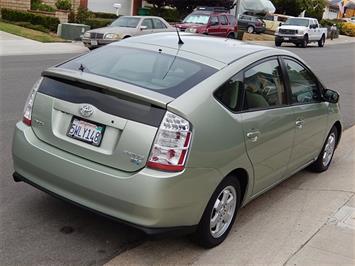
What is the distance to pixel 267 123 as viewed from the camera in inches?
173

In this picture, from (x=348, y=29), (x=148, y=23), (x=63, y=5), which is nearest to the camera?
(x=148, y=23)

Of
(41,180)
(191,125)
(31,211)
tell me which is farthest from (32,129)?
(191,125)

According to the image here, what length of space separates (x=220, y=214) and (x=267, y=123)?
909 millimetres

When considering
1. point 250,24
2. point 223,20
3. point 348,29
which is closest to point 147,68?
point 223,20

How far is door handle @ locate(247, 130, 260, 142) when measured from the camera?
4.12m

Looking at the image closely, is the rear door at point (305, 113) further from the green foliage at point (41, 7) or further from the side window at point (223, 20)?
the green foliage at point (41, 7)

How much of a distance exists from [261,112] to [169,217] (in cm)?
137

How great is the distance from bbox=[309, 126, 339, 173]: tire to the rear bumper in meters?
2.73

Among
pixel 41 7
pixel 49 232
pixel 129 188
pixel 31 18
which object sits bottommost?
pixel 31 18

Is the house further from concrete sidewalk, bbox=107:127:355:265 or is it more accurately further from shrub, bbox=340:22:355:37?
concrete sidewalk, bbox=107:127:355:265

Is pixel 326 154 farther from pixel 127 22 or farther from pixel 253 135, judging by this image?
pixel 127 22

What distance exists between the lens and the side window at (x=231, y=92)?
3935 mm

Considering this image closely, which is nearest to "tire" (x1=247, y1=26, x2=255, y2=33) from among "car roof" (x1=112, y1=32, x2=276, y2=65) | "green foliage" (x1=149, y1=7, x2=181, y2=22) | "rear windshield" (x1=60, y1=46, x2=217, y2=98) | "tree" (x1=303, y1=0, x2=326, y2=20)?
"green foliage" (x1=149, y1=7, x2=181, y2=22)

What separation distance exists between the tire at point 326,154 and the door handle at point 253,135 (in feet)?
6.77
